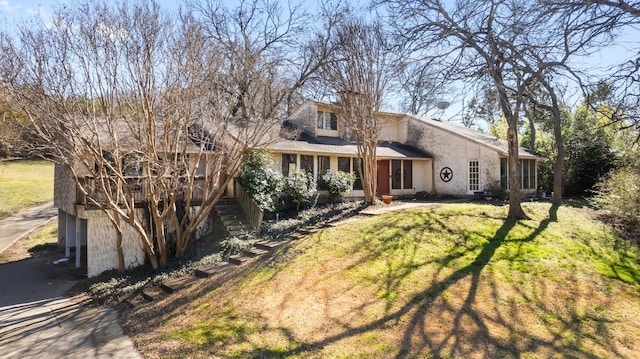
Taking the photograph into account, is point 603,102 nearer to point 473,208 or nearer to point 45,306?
point 473,208

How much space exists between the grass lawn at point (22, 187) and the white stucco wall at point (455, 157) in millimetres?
25564

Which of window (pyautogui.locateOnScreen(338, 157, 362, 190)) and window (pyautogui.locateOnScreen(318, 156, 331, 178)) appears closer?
window (pyautogui.locateOnScreen(318, 156, 331, 178))

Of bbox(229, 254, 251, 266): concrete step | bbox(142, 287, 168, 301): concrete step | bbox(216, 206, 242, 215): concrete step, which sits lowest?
bbox(142, 287, 168, 301): concrete step

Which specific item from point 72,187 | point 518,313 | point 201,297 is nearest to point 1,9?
point 72,187

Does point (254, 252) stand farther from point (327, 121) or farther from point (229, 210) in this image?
point (327, 121)

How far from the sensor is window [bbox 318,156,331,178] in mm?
18562

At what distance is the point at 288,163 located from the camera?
58.1ft

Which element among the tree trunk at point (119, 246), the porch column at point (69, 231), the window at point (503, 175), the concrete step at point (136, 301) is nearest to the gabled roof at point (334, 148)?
the window at point (503, 175)

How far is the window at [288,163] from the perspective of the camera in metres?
17.6

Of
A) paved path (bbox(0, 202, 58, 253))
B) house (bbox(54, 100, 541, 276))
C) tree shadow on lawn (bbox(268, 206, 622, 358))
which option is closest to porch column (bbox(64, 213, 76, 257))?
house (bbox(54, 100, 541, 276))

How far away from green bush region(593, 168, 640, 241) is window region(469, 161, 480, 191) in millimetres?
6286

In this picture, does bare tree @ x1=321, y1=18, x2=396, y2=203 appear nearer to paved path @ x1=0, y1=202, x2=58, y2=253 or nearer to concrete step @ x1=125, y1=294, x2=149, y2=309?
concrete step @ x1=125, y1=294, x2=149, y2=309

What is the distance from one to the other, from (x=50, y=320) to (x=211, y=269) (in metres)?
3.78

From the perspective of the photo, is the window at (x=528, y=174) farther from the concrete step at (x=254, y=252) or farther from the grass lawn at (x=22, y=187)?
the grass lawn at (x=22, y=187)
